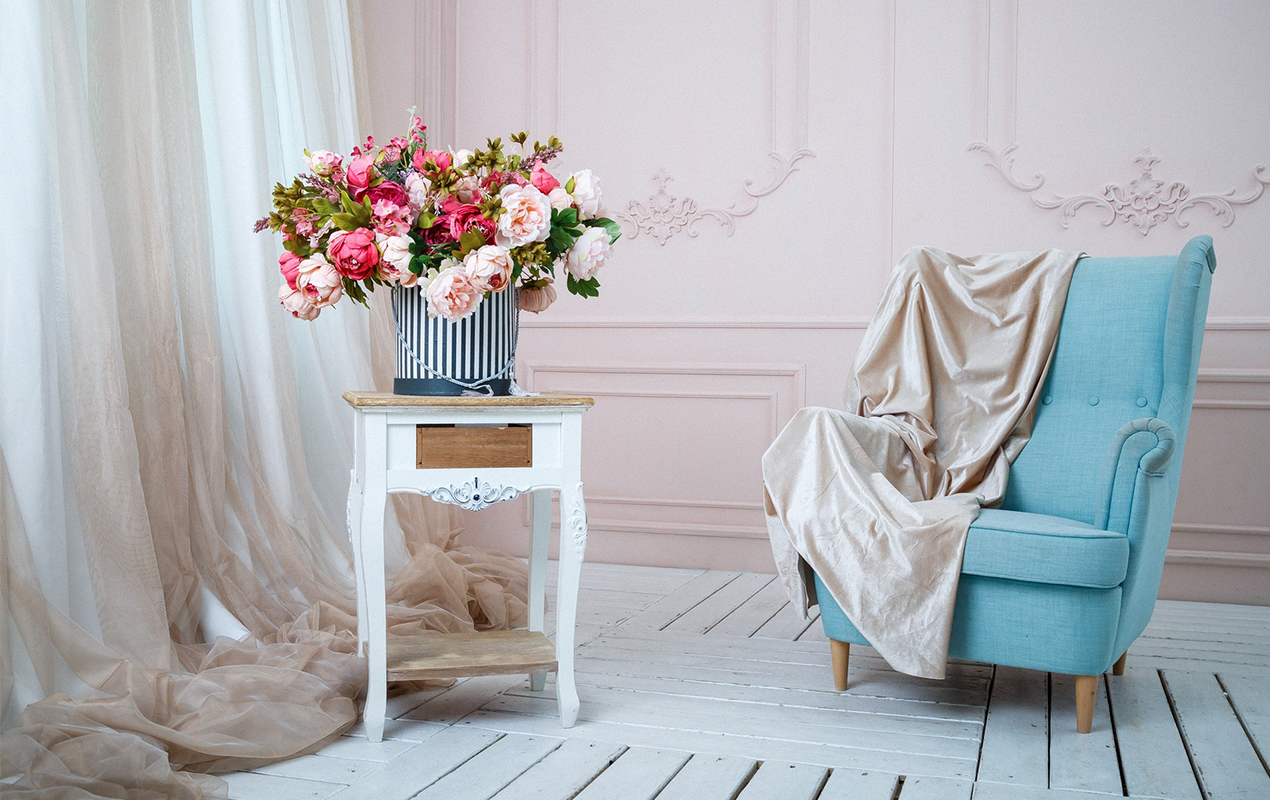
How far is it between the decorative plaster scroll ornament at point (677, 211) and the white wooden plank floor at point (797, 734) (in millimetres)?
1577

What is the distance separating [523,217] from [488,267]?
0.37ft

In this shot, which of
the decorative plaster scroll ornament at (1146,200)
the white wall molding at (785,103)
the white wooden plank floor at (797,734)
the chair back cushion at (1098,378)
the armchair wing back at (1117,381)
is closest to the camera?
the white wooden plank floor at (797,734)

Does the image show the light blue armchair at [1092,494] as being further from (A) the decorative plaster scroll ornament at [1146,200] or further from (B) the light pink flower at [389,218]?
(B) the light pink flower at [389,218]

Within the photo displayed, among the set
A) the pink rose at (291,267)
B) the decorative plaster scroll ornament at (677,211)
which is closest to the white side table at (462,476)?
the pink rose at (291,267)

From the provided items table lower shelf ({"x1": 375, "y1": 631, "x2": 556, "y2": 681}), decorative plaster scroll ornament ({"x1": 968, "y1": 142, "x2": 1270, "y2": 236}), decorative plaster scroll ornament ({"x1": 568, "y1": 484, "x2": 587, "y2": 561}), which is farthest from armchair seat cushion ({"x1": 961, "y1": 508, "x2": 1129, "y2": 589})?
decorative plaster scroll ornament ({"x1": 968, "y1": 142, "x2": 1270, "y2": 236})

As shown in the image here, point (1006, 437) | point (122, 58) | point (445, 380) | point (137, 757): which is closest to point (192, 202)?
point (122, 58)

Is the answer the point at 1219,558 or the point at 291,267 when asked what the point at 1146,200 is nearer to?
the point at 1219,558

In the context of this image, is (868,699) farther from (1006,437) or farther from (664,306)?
(664,306)

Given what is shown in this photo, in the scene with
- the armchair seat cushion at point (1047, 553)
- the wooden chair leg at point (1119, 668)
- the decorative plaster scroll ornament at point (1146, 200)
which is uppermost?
the decorative plaster scroll ornament at point (1146, 200)

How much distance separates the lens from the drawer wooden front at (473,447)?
178 centimetres

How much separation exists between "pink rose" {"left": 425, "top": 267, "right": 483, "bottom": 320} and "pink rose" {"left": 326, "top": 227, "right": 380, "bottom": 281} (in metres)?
0.11

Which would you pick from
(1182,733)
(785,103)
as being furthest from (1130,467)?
(785,103)

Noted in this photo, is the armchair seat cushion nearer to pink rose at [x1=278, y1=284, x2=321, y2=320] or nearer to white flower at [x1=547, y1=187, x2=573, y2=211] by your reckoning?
white flower at [x1=547, y1=187, x2=573, y2=211]

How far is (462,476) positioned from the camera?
179cm
